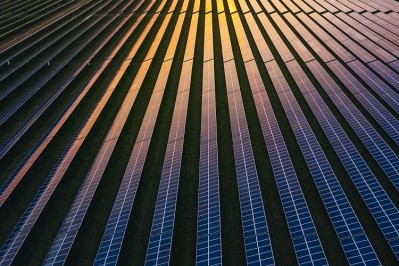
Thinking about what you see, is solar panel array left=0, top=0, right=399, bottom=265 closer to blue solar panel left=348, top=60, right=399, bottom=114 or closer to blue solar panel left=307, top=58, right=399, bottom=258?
blue solar panel left=307, top=58, right=399, bottom=258

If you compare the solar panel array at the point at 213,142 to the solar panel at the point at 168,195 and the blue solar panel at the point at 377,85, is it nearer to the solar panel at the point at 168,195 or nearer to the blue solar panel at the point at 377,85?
the solar panel at the point at 168,195

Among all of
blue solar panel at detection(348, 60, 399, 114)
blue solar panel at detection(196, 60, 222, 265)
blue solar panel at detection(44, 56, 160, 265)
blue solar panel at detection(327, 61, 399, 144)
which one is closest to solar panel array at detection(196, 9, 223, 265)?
blue solar panel at detection(196, 60, 222, 265)

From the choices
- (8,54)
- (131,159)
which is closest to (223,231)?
(131,159)

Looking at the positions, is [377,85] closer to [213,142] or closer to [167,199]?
[213,142]

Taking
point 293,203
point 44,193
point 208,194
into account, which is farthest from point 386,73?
point 44,193

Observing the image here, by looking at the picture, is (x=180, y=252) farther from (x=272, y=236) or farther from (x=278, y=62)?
(x=278, y=62)

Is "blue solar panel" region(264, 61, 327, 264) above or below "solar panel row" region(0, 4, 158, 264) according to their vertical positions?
below
